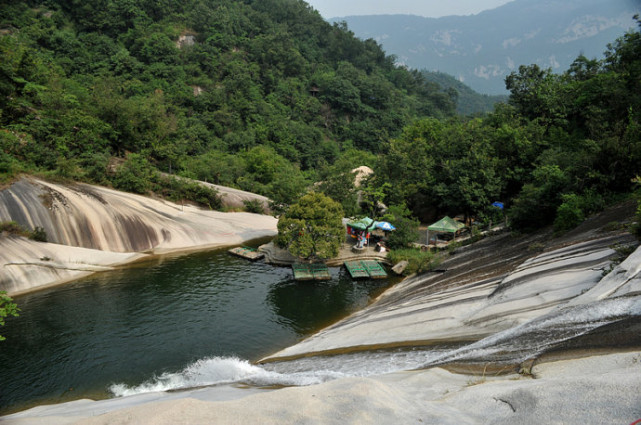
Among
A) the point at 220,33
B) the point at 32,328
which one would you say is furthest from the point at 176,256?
the point at 220,33

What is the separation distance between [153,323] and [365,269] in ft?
42.4

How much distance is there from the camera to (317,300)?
2188cm

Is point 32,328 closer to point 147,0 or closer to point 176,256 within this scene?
point 176,256

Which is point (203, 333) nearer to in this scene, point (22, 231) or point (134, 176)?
point (22, 231)

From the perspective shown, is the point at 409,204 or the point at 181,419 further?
the point at 409,204

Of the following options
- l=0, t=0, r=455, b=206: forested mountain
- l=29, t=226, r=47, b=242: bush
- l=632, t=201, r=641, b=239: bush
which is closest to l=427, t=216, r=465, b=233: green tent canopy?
l=0, t=0, r=455, b=206: forested mountain

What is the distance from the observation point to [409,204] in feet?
116

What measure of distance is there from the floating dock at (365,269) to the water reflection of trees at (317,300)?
423mm

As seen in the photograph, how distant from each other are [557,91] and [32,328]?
4255cm

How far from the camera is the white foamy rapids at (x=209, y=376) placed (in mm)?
11084

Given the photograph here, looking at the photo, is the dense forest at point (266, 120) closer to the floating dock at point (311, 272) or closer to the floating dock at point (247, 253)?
the floating dock at point (247, 253)

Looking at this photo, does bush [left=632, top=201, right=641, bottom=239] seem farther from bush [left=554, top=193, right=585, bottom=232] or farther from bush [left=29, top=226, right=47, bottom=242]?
bush [left=29, top=226, right=47, bottom=242]

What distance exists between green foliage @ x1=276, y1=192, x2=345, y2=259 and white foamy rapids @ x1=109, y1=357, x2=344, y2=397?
10.6 meters

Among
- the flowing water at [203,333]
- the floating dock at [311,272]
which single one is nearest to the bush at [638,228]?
the flowing water at [203,333]
